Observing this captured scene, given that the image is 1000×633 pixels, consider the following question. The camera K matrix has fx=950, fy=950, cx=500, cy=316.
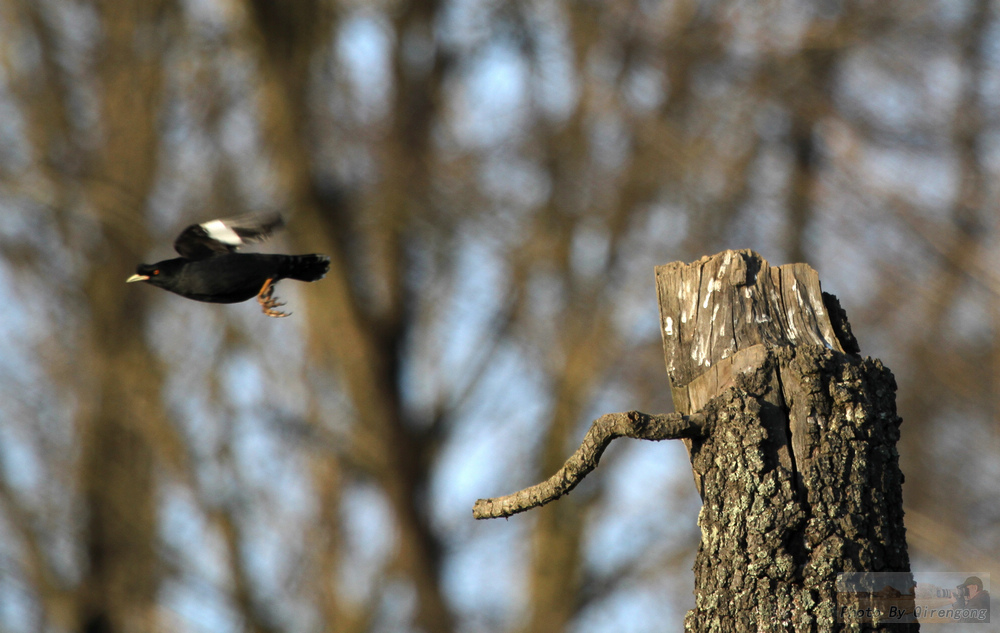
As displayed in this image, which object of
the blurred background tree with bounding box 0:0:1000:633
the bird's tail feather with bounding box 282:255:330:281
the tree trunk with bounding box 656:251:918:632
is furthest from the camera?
the blurred background tree with bounding box 0:0:1000:633

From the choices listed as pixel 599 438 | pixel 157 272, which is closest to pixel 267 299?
pixel 157 272

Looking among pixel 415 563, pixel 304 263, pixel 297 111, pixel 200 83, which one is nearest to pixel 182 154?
pixel 200 83

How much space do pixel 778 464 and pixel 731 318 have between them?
14.4 inches

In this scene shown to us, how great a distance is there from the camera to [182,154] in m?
9.28

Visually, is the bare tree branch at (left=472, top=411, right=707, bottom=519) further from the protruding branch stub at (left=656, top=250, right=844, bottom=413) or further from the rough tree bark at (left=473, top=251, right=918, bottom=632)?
the protruding branch stub at (left=656, top=250, right=844, bottom=413)

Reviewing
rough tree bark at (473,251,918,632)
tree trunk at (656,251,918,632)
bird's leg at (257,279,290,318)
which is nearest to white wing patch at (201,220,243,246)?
bird's leg at (257,279,290,318)

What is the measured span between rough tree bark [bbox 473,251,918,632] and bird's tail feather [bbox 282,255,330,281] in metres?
1.78

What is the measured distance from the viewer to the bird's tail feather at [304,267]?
3637mm

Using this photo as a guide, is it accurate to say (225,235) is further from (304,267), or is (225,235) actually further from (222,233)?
(304,267)

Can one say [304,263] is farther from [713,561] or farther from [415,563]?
[415,563]

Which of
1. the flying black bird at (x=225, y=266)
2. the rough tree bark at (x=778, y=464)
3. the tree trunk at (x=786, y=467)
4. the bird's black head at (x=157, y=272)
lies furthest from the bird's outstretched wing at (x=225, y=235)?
the tree trunk at (x=786, y=467)

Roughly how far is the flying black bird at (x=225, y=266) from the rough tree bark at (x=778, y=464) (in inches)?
62.6

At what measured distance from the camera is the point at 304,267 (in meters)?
3.72

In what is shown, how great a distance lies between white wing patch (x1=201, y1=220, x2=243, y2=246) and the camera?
3449 millimetres
